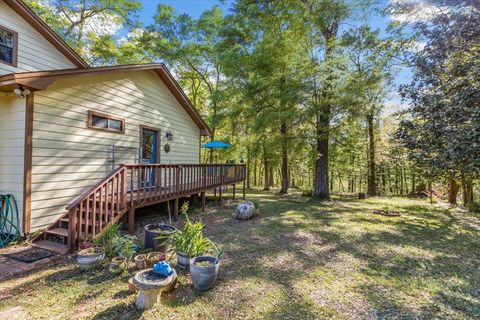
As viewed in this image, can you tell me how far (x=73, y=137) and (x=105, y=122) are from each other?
40.8 inches

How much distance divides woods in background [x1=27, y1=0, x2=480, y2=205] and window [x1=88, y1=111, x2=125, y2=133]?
19.4 feet

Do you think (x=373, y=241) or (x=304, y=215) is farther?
(x=304, y=215)

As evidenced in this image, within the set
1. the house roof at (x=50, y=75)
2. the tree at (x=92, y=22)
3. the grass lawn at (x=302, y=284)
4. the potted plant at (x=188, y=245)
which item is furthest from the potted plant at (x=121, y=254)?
the tree at (x=92, y=22)

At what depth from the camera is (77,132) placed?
19.5 ft

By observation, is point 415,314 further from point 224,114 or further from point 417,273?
point 224,114

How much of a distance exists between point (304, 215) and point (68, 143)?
7070mm

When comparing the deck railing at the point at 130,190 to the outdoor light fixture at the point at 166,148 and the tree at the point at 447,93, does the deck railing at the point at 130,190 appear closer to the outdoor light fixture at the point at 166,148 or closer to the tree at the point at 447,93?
the outdoor light fixture at the point at 166,148

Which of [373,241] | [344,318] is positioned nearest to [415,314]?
[344,318]

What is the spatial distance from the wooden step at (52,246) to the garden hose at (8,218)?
65 centimetres

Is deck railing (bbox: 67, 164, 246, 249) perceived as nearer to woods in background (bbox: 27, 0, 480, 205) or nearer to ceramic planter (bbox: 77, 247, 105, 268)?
ceramic planter (bbox: 77, 247, 105, 268)

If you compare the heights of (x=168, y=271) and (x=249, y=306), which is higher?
(x=168, y=271)

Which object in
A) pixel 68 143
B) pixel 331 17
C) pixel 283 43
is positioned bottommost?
pixel 68 143

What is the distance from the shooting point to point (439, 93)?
17.4 feet

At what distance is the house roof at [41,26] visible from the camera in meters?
6.10
